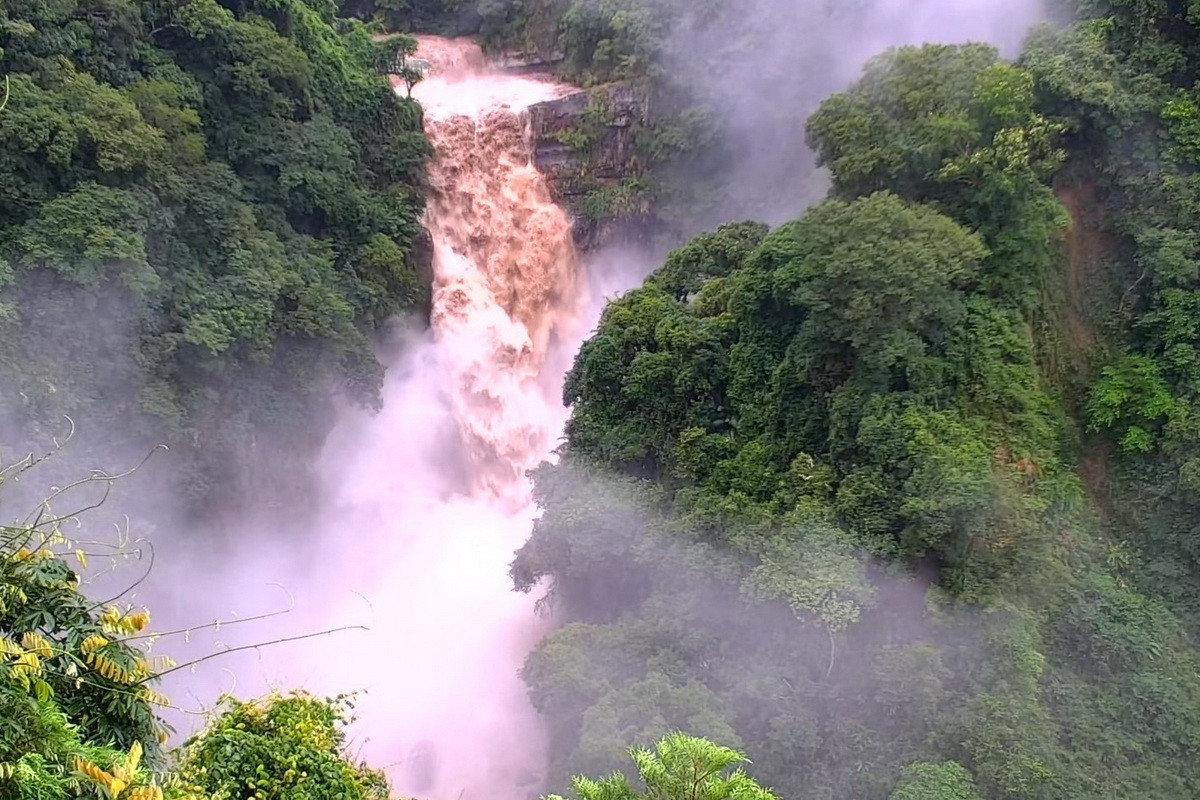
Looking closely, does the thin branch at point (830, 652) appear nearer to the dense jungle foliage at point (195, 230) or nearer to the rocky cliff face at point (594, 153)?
the dense jungle foliage at point (195, 230)

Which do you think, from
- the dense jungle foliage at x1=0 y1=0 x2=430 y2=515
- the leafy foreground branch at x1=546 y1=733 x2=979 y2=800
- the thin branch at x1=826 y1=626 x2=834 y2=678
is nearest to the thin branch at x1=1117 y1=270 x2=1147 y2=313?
the thin branch at x1=826 y1=626 x2=834 y2=678

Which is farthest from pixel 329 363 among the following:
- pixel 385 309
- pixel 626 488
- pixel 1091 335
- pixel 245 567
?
pixel 1091 335

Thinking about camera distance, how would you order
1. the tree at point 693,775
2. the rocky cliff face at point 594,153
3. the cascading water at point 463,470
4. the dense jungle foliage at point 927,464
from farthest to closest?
1. the rocky cliff face at point 594,153
2. the cascading water at point 463,470
3. the dense jungle foliage at point 927,464
4. the tree at point 693,775

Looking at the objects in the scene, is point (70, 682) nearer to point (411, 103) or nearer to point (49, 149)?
point (49, 149)

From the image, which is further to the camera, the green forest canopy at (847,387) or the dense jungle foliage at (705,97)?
the dense jungle foliage at (705,97)

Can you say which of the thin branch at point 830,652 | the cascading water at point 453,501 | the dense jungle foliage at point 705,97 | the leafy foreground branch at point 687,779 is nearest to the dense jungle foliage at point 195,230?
the cascading water at point 453,501

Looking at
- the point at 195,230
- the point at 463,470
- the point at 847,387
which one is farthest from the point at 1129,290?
the point at 195,230
